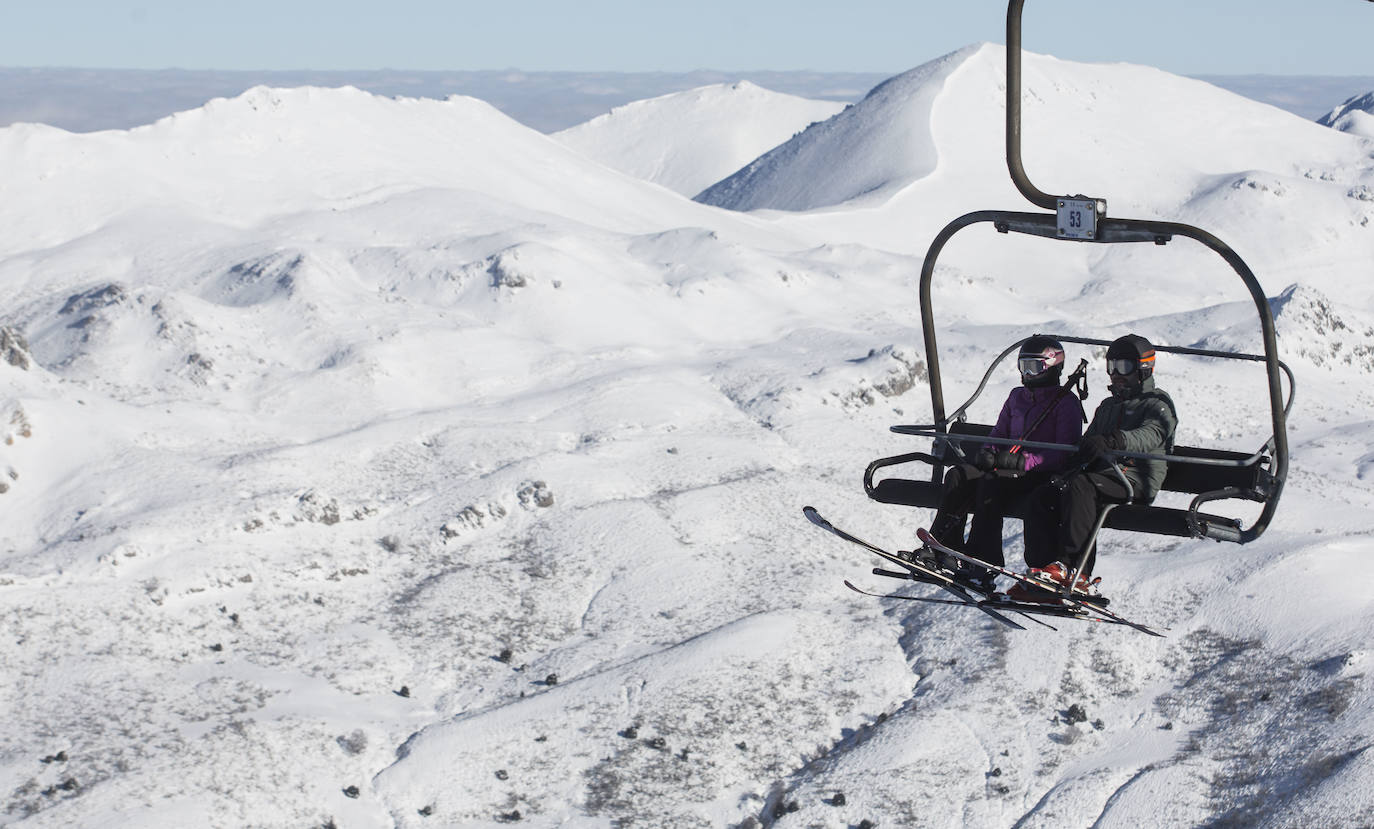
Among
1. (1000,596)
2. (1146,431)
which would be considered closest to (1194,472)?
(1146,431)

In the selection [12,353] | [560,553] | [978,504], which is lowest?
[560,553]

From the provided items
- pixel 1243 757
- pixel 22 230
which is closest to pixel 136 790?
pixel 1243 757

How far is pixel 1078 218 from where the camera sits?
13.4 metres

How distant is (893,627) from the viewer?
151ft

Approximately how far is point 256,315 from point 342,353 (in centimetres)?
652

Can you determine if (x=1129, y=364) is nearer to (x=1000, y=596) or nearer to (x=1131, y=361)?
(x=1131, y=361)

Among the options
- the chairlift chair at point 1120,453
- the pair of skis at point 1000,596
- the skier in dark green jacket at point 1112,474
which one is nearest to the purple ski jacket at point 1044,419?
the chairlift chair at point 1120,453

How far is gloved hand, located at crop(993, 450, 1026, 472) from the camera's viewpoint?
16.3m

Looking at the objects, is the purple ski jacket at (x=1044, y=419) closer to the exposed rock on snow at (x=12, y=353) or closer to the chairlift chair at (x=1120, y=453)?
the chairlift chair at (x=1120, y=453)

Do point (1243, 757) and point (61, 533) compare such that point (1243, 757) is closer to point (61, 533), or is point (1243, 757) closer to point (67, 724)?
point (67, 724)

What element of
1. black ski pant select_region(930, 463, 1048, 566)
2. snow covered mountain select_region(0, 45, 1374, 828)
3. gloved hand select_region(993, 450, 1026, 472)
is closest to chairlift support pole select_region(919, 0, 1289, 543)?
gloved hand select_region(993, 450, 1026, 472)

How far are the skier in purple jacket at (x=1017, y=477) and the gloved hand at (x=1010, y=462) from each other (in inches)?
14.1

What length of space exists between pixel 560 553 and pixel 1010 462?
35.5m

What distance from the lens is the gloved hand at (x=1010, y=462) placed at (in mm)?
16328
